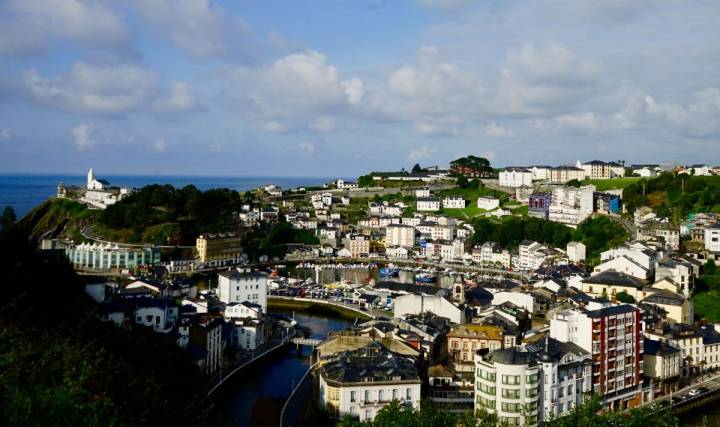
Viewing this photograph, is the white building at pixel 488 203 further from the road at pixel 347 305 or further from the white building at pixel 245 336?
the white building at pixel 245 336

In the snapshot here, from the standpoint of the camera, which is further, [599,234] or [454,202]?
[454,202]

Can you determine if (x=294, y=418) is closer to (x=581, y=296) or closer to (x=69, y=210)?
(x=581, y=296)

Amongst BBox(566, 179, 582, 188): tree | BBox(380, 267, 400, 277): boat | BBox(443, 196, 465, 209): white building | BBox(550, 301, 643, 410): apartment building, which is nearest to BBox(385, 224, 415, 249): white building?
BBox(380, 267, 400, 277): boat

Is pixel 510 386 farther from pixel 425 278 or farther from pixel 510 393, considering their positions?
pixel 425 278

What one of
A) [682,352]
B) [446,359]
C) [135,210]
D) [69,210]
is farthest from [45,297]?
[69,210]

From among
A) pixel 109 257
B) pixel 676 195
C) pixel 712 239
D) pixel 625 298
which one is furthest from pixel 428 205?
pixel 625 298

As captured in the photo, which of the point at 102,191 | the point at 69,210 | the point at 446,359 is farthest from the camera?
the point at 102,191

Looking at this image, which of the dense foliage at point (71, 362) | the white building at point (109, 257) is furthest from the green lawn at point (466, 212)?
the dense foliage at point (71, 362)
